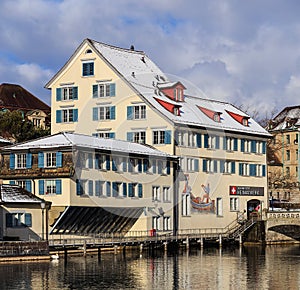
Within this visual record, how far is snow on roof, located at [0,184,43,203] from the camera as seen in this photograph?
65.2 m

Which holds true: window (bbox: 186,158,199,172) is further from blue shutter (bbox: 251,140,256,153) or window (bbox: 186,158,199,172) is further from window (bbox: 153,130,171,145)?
blue shutter (bbox: 251,140,256,153)

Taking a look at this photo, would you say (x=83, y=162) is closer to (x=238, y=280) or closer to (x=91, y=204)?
(x=91, y=204)

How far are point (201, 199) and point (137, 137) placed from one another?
884cm

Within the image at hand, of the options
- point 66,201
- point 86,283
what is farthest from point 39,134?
point 86,283

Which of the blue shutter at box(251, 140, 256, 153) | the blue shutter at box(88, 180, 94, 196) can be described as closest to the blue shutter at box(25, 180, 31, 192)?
the blue shutter at box(88, 180, 94, 196)

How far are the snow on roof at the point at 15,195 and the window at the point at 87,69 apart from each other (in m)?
20.5

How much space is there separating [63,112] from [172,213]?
55.4 ft

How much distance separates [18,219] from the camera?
65.9 meters

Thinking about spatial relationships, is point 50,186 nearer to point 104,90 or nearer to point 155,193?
point 155,193

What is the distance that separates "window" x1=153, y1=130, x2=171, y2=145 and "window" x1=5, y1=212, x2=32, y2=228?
19.0 meters

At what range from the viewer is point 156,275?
5569 cm

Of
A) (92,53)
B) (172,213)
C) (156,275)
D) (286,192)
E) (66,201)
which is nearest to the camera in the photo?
(156,275)

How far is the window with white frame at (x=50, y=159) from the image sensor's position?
68.4 m

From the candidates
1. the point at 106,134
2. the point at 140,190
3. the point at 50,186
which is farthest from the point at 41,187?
the point at 106,134
